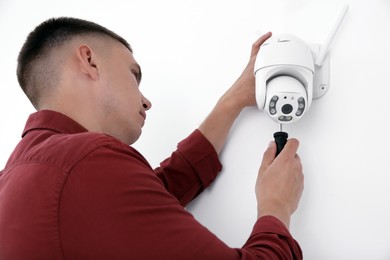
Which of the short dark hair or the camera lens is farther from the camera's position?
the short dark hair

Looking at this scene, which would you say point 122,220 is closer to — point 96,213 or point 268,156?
point 96,213

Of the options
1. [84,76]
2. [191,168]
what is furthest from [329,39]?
[84,76]

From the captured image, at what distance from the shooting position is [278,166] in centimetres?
73

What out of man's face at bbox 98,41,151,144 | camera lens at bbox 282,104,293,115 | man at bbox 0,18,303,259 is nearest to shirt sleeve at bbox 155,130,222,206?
man at bbox 0,18,303,259

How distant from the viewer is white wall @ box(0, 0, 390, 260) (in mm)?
730

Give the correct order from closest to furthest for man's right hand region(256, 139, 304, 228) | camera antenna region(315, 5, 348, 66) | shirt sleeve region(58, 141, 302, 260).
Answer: shirt sleeve region(58, 141, 302, 260)
man's right hand region(256, 139, 304, 228)
camera antenna region(315, 5, 348, 66)

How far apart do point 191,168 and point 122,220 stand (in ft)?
1.22

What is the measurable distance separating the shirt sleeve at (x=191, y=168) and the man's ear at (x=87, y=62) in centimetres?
27

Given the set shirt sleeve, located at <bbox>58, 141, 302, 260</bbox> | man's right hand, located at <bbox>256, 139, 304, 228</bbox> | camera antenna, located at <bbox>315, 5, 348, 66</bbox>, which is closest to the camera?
shirt sleeve, located at <bbox>58, 141, 302, 260</bbox>

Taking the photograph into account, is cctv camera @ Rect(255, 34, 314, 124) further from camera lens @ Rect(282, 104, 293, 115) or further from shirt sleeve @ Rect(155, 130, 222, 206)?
shirt sleeve @ Rect(155, 130, 222, 206)

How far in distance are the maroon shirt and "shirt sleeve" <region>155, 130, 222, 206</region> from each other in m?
0.27

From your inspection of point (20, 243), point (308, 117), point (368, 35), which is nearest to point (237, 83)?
point (308, 117)

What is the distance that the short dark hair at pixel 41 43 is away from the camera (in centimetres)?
82

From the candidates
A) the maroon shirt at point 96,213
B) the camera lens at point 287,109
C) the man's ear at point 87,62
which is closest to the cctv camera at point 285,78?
the camera lens at point 287,109
